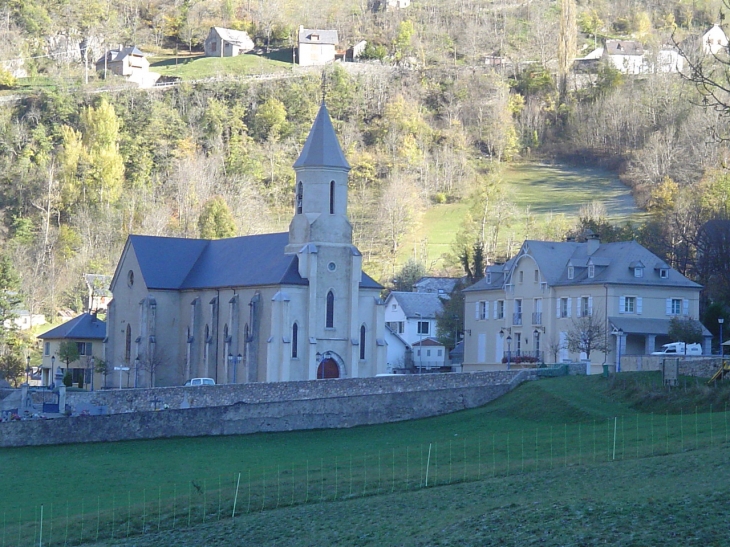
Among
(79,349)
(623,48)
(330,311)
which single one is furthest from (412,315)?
(623,48)

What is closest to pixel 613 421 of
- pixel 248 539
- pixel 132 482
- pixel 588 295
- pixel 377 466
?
pixel 377 466

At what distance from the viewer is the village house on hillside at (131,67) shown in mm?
165500

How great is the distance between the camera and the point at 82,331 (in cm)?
8200

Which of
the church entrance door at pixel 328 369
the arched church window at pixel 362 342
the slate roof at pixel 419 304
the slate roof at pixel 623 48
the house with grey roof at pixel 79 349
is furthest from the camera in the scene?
the slate roof at pixel 623 48

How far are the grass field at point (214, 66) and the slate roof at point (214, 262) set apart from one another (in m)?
87.5

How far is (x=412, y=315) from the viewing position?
3652 inches

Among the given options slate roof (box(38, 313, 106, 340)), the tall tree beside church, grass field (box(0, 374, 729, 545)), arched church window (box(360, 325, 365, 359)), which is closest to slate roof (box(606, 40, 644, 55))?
the tall tree beside church

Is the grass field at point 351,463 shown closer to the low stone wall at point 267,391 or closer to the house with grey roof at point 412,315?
the low stone wall at point 267,391

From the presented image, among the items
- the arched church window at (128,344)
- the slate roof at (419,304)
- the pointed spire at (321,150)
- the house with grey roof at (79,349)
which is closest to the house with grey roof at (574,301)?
the pointed spire at (321,150)

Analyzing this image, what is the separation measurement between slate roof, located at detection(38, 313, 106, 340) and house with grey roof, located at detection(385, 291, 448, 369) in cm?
2032

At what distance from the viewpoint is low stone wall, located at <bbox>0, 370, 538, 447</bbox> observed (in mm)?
49000

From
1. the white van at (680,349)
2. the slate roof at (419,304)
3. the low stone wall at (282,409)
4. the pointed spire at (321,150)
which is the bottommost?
the low stone wall at (282,409)

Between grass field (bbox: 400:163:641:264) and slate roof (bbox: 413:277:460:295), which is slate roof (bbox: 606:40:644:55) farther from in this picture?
slate roof (bbox: 413:277:460:295)

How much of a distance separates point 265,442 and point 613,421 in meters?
12.0
